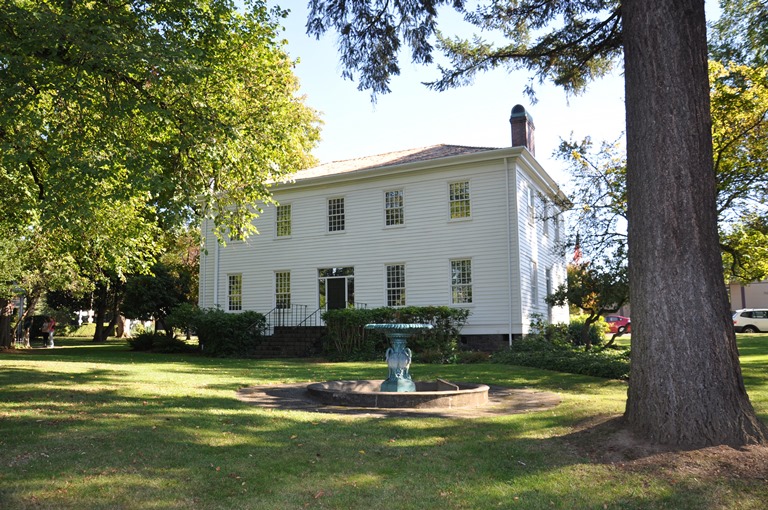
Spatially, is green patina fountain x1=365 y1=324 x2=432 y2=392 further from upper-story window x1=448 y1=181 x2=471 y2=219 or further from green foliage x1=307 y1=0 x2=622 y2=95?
upper-story window x1=448 y1=181 x2=471 y2=219

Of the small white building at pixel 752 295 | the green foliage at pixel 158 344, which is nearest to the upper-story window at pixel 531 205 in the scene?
the green foliage at pixel 158 344

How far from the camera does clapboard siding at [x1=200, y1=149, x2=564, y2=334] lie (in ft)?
68.5

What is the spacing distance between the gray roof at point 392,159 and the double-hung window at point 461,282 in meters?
3.99

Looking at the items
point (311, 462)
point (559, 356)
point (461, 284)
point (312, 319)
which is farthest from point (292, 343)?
point (311, 462)

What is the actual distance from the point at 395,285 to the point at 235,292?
7848 millimetres

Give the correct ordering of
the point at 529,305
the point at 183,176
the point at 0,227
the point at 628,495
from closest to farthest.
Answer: the point at 628,495, the point at 183,176, the point at 0,227, the point at 529,305

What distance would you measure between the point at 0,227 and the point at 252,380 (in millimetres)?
7909

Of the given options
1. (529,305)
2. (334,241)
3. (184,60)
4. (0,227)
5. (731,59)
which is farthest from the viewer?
(334,241)

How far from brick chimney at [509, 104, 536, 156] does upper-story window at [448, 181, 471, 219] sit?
2.91 m

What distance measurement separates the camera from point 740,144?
14.8 meters

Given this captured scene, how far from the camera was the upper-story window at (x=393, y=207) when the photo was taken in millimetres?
23109

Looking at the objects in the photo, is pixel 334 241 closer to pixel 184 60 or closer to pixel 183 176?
pixel 183 176

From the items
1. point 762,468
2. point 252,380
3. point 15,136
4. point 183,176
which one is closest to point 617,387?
point 762,468

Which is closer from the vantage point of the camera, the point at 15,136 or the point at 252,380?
the point at 15,136
